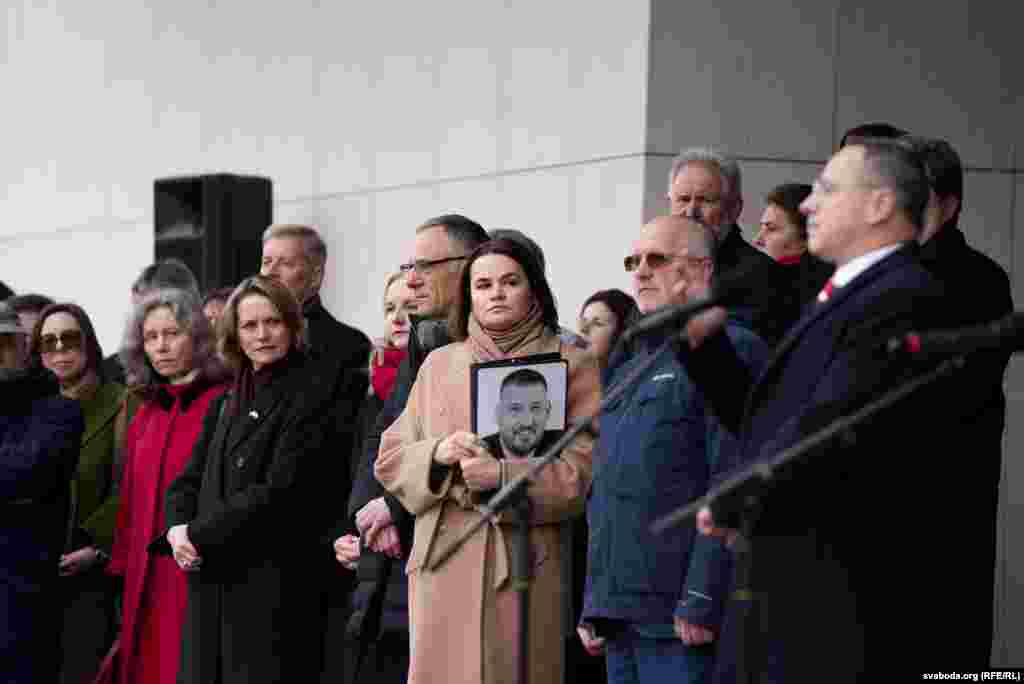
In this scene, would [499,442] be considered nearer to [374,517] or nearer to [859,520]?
[374,517]

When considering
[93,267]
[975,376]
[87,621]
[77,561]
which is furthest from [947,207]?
[93,267]

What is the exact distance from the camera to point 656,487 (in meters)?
5.56

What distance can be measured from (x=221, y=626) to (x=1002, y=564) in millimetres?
3393

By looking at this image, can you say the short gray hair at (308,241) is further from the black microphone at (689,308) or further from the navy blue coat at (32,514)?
the black microphone at (689,308)

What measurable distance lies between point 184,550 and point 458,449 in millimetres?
1744

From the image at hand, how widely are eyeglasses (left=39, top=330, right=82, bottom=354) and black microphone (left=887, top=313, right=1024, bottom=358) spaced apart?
546cm

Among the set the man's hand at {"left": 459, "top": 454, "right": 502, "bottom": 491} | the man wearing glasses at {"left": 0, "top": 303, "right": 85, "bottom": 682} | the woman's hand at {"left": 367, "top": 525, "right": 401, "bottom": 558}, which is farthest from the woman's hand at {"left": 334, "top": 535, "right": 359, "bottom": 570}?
the man wearing glasses at {"left": 0, "top": 303, "right": 85, "bottom": 682}

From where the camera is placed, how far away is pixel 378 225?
10.7 m

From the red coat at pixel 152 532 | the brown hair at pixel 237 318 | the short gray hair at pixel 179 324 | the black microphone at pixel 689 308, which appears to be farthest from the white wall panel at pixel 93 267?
the black microphone at pixel 689 308

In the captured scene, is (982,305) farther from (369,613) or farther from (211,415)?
(211,415)

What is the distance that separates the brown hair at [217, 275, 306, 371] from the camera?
7516mm

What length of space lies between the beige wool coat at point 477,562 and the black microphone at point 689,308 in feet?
5.27

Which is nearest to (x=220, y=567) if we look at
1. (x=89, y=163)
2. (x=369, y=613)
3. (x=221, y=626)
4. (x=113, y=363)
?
(x=221, y=626)

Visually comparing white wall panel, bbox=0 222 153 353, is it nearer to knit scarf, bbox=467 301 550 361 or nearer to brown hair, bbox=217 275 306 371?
brown hair, bbox=217 275 306 371
